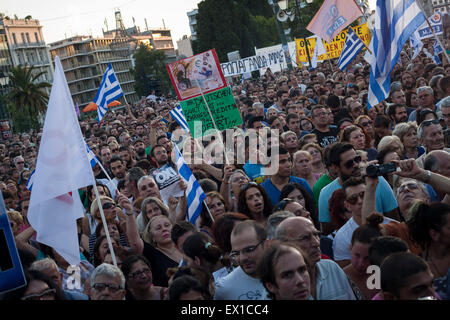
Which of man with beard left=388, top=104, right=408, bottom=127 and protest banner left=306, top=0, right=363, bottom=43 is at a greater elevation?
protest banner left=306, top=0, right=363, bottom=43

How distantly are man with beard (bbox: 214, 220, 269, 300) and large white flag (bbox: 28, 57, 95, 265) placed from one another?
128 centimetres

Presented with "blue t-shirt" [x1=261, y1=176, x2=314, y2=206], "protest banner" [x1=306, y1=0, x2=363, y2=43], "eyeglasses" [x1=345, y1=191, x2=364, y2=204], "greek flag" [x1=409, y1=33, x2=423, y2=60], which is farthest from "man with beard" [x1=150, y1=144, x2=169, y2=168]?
"greek flag" [x1=409, y1=33, x2=423, y2=60]

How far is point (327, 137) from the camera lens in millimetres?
8602

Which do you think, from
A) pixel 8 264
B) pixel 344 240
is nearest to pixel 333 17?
pixel 344 240

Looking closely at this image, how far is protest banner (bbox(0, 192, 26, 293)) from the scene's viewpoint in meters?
3.73

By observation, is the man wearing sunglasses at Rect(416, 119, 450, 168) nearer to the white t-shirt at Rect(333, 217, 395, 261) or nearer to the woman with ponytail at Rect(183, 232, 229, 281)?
the white t-shirt at Rect(333, 217, 395, 261)

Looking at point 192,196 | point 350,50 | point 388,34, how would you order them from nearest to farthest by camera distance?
point 192,196
point 388,34
point 350,50

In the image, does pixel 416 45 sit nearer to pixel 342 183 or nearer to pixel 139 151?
pixel 139 151

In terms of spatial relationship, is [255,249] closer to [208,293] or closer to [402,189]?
[208,293]

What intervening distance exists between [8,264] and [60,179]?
1088 mm

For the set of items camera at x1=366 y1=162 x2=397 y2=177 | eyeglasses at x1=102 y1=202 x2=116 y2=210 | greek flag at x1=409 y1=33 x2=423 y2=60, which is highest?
greek flag at x1=409 y1=33 x2=423 y2=60

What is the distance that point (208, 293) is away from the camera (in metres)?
3.80
